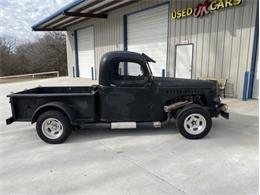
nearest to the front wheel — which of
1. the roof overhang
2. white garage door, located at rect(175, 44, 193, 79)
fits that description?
white garage door, located at rect(175, 44, 193, 79)

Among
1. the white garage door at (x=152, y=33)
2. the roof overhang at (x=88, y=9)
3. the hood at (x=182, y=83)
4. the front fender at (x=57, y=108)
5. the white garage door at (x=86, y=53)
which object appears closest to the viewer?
the front fender at (x=57, y=108)

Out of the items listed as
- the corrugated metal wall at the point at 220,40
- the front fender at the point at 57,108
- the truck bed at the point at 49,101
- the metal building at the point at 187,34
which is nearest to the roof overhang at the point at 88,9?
the metal building at the point at 187,34

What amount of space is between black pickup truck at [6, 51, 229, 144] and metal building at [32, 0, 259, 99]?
4179 millimetres

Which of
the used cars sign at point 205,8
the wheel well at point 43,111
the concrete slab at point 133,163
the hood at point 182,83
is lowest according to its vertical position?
the concrete slab at point 133,163

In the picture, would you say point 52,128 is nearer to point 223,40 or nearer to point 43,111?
point 43,111

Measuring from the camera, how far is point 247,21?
291 inches

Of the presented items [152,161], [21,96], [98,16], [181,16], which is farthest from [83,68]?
[152,161]

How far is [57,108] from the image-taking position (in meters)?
4.09

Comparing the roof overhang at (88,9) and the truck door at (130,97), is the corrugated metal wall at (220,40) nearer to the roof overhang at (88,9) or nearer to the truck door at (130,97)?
the roof overhang at (88,9)

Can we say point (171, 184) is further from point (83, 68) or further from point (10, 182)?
point (83, 68)

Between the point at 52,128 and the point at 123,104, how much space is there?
148 centimetres

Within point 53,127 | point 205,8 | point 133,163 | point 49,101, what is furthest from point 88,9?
point 133,163

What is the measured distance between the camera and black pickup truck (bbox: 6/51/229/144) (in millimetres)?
4109

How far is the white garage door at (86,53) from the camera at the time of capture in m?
17.1
